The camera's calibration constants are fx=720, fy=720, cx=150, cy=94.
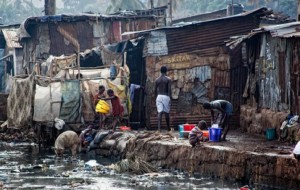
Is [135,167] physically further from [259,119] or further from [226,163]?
[259,119]

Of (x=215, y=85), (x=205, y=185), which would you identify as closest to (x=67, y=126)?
(x=215, y=85)

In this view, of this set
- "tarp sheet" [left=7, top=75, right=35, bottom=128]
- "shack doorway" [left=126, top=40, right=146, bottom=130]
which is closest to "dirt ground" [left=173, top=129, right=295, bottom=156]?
"shack doorway" [left=126, top=40, right=146, bottom=130]

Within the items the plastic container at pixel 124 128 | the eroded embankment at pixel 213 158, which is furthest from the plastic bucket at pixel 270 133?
the plastic container at pixel 124 128

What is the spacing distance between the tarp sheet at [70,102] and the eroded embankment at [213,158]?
7.81ft

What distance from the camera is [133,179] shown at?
16.4 m

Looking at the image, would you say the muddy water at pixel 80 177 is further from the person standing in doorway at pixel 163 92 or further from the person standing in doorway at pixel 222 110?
the person standing in doorway at pixel 163 92

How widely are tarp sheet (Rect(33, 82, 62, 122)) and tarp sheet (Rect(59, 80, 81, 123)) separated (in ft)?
0.68

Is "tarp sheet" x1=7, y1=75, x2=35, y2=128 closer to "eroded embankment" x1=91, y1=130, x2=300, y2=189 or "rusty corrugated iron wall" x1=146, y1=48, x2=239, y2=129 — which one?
"eroded embankment" x1=91, y1=130, x2=300, y2=189

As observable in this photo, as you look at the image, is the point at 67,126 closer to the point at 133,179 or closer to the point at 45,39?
the point at 133,179

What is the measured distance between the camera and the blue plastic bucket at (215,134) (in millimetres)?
17672

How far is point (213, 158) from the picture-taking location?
16.1 metres

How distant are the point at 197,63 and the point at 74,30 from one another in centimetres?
1001

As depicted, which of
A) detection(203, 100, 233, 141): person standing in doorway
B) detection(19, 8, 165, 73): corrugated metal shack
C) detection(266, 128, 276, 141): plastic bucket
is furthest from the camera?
detection(19, 8, 165, 73): corrugated metal shack

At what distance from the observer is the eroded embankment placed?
550 inches
